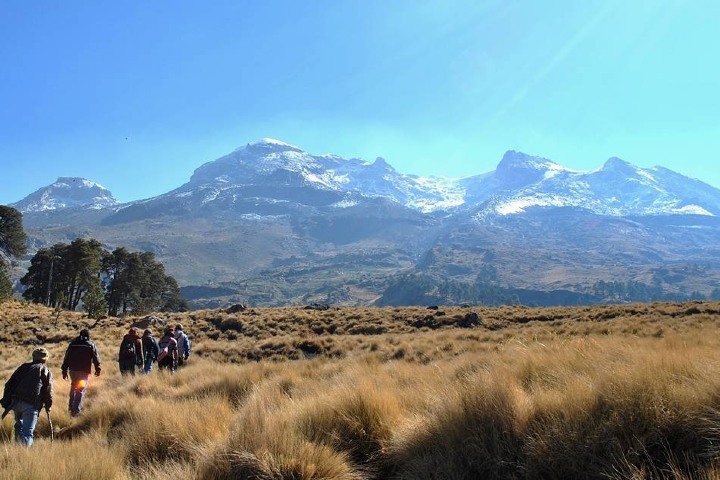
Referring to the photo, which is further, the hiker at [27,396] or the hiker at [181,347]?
the hiker at [181,347]

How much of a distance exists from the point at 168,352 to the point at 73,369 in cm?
460

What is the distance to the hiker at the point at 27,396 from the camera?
828 cm

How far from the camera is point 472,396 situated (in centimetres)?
507

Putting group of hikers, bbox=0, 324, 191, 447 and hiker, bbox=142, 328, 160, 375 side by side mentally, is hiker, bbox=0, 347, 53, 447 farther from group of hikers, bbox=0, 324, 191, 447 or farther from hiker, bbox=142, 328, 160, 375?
hiker, bbox=142, 328, 160, 375

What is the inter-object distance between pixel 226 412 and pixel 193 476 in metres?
2.31

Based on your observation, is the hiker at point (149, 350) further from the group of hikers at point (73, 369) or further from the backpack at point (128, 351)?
the backpack at point (128, 351)

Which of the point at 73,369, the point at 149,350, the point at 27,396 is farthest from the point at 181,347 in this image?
the point at 27,396

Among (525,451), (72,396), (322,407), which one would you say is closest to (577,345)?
(525,451)

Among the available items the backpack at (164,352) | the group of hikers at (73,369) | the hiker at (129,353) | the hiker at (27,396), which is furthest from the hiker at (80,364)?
the backpack at (164,352)

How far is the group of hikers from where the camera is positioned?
841cm

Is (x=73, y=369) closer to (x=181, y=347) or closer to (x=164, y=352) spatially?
(x=164, y=352)

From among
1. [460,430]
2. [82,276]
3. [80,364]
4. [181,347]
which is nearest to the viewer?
[460,430]

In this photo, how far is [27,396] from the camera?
8484mm

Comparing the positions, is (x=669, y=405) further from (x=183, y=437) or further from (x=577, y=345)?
(x=183, y=437)
